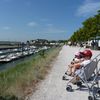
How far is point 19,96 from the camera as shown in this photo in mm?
8422

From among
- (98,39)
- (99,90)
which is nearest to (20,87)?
(99,90)

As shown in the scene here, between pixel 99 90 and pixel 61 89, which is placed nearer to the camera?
pixel 99 90

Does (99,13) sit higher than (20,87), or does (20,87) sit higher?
(99,13)

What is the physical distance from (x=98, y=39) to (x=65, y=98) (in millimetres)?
59648

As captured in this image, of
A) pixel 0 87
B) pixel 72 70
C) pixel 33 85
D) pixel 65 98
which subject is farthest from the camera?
pixel 72 70

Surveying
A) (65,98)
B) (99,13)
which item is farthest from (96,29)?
(65,98)

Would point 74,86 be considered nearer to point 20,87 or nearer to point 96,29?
point 20,87

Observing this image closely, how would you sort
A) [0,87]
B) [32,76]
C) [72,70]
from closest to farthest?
1. [0,87]
2. [72,70]
3. [32,76]

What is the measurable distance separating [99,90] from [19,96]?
2.47m

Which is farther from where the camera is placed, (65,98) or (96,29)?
(96,29)

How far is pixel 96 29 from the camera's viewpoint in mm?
62281

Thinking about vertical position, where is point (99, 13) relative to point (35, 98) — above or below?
above

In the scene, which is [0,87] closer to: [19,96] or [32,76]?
[19,96]

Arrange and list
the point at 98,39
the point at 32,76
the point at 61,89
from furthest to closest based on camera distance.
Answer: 1. the point at 98,39
2. the point at 32,76
3. the point at 61,89
